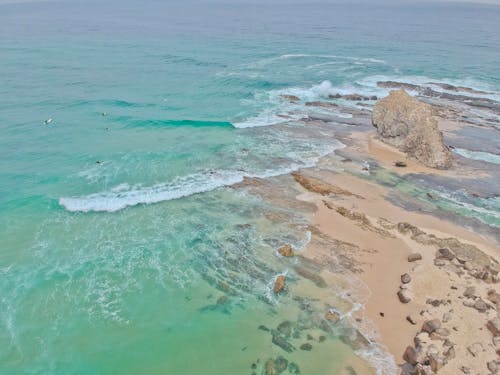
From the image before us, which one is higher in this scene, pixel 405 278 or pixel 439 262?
pixel 439 262

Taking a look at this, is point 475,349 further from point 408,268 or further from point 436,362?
point 408,268

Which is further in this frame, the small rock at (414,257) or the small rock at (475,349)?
the small rock at (414,257)

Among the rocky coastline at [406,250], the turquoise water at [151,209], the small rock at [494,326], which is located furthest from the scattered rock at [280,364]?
the small rock at [494,326]

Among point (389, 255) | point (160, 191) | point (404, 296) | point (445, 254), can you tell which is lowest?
point (160, 191)

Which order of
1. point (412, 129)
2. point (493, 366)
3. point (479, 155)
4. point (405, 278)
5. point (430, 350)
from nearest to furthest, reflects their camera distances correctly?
point (493, 366), point (430, 350), point (405, 278), point (412, 129), point (479, 155)

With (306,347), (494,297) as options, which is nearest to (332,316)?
(306,347)

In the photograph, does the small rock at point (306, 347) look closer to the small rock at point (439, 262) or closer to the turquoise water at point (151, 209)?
the turquoise water at point (151, 209)

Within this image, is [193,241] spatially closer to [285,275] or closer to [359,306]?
[285,275]
